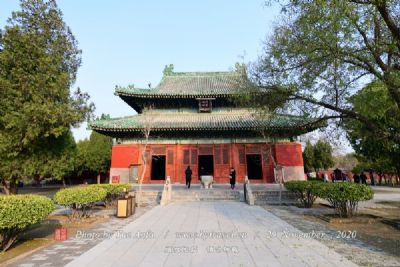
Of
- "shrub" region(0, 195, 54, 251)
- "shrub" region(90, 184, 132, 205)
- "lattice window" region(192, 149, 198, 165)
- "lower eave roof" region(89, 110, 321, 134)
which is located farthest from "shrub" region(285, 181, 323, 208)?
"shrub" region(0, 195, 54, 251)

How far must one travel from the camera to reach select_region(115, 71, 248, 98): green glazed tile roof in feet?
66.1

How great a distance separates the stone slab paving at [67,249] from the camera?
4879mm

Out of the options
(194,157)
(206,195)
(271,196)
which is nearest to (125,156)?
(194,157)

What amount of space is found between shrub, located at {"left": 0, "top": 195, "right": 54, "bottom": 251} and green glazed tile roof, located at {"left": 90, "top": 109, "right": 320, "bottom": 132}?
11.2 meters

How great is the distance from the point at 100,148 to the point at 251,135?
24717 mm

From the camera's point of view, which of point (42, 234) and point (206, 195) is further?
point (206, 195)

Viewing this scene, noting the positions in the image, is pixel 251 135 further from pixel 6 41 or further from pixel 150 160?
pixel 6 41

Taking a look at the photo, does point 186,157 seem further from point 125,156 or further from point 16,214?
point 16,214

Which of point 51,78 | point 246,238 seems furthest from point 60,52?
point 246,238

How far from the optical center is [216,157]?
19.7 metres

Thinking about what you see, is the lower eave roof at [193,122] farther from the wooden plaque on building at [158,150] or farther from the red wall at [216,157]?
the wooden plaque on building at [158,150]

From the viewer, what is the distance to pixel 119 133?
19609 millimetres

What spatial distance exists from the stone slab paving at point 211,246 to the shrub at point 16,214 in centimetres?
171

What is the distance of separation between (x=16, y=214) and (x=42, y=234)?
237 centimetres
